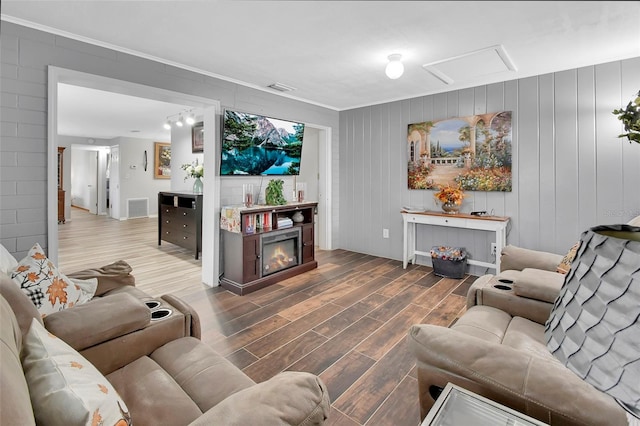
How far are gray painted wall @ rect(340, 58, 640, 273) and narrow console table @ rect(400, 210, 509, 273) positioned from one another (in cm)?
12

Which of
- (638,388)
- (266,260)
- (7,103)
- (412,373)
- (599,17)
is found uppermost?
(7,103)

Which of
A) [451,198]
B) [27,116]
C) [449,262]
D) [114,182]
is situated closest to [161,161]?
[114,182]

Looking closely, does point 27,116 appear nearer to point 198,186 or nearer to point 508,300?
point 198,186

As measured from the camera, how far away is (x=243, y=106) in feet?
12.2

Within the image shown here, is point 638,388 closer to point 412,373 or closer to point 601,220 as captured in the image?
point 412,373

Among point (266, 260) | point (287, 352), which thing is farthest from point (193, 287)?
point (287, 352)

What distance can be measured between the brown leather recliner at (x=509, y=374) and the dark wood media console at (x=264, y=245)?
2.31 meters

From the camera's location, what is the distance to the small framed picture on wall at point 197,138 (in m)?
5.73

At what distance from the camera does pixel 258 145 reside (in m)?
3.82

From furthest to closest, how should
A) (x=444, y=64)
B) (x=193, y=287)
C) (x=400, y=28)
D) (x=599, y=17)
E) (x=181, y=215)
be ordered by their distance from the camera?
(x=181, y=215), (x=193, y=287), (x=444, y=64), (x=400, y=28), (x=599, y=17)

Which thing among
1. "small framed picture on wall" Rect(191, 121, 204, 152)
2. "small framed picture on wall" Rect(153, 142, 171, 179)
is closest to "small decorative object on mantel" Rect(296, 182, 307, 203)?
"small framed picture on wall" Rect(191, 121, 204, 152)

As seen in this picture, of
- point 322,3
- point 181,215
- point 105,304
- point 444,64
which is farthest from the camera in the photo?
point 181,215

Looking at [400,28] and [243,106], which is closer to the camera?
[400,28]

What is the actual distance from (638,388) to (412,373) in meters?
1.80
